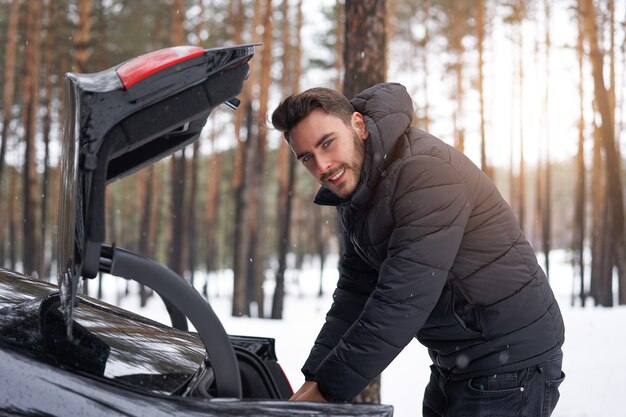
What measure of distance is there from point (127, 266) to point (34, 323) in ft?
1.11

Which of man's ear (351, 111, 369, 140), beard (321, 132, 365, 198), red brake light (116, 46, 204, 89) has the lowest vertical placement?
beard (321, 132, 365, 198)

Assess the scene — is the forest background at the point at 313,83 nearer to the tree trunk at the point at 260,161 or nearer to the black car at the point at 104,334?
the tree trunk at the point at 260,161

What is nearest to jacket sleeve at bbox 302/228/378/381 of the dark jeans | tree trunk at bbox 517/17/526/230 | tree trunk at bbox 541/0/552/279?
the dark jeans

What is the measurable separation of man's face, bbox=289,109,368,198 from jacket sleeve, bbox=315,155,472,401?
23 centimetres

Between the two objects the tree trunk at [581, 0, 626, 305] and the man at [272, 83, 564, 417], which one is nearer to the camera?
the man at [272, 83, 564, 417]

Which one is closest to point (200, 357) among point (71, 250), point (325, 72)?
point (71, 250)

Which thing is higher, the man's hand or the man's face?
the man's face

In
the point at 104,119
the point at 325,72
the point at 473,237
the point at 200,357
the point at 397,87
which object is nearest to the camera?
the point at 104,119

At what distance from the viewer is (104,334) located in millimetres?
1736

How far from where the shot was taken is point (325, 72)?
26406mm

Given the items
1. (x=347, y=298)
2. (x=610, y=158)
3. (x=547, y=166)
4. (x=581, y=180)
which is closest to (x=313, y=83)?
(x=547, y=166)

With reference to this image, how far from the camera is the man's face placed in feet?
6.91

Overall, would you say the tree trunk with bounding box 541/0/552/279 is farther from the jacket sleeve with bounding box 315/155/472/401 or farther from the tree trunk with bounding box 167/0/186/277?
the jacket sleeve with bounding box 315/155/472/401

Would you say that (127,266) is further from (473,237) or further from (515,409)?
(515,409)
